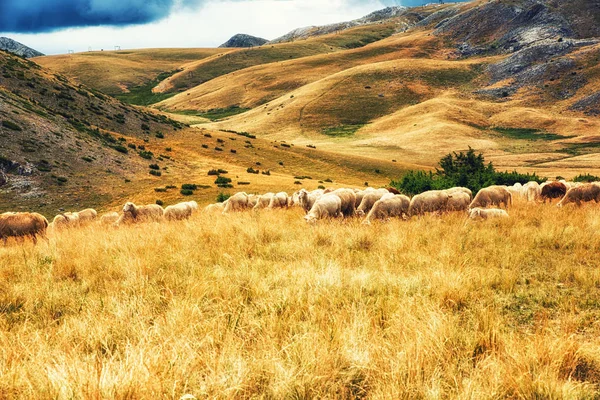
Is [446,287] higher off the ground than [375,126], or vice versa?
[375,126]

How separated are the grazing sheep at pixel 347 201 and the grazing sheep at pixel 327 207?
3.64 feet

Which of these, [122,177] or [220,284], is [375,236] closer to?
[220,284]

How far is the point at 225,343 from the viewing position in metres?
3.98

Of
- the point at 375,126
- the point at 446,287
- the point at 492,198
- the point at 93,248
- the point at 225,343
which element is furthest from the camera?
the point at 375,126

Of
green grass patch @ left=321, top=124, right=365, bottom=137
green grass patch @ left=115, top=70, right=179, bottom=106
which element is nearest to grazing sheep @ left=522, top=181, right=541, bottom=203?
green grass patch @ left=321, top=124, right=365, bottom=137

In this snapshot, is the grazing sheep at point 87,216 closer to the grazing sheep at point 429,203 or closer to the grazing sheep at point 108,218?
the grazing sheep at point 108,218

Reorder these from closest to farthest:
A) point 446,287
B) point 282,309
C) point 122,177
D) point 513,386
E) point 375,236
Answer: point 513,386, point 282,309, point 446,287, point 375,236, point 122,177

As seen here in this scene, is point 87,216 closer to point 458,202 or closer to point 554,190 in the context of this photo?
point 458,202

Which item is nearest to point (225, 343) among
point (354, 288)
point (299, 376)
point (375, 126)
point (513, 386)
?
point (299, 376)

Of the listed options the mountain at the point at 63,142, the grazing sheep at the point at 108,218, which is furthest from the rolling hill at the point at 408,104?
the grazing sheep at the point at 108,218

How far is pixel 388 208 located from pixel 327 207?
9.02ft

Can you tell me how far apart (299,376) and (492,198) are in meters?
16.9

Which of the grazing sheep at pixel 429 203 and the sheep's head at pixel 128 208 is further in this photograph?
the sheep's head at pixel 128 208

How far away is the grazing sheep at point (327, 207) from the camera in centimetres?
1506
